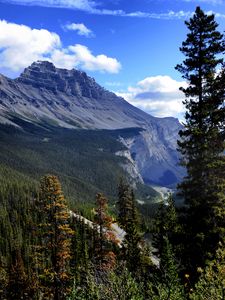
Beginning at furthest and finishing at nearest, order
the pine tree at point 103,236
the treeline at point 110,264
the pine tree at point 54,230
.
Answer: the pine tree at point 103,236
the pine tree at point 54,230
the treeline at point 110,264

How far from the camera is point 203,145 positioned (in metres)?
28.0

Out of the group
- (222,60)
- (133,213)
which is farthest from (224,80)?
(133,213)

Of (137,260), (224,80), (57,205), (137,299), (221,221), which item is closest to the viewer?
(137,299)

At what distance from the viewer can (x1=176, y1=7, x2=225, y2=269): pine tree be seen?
27.6 m

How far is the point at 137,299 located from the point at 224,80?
701 inches

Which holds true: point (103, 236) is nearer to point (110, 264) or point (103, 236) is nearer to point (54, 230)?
point (110, 264)

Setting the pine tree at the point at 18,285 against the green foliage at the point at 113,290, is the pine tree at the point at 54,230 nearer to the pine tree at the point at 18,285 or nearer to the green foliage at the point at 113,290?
the green foliage at the point at 113,290

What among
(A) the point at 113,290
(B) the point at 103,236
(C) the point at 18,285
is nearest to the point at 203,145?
(A) the point at 113,290

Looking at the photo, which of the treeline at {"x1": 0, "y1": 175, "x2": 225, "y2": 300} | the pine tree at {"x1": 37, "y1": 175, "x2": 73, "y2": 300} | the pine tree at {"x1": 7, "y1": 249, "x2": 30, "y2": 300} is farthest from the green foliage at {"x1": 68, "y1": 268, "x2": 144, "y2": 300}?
the pine tree at {"x1": 7, "y1": 249, "x2": 30, "y2": 300}

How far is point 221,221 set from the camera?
27859 millimetres

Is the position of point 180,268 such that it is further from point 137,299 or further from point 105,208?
point 105,208

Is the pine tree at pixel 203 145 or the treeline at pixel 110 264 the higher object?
the pine tree at pixel 203 145

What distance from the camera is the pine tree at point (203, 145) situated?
90.6 feet

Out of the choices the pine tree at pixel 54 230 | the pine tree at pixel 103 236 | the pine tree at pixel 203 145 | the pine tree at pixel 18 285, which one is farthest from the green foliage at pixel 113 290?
the pine tree at pixel 18 285
